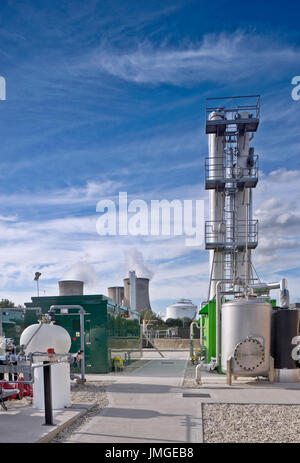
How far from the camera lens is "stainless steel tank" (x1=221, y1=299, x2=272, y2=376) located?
1166 centimetres

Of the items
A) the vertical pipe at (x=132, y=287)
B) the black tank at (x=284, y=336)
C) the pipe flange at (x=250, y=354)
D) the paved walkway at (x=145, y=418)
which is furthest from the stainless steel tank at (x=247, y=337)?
the vertical pipe at (x=132, y=287)

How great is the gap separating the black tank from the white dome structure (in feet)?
138

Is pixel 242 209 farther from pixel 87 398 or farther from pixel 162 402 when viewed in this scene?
pixel 87 398

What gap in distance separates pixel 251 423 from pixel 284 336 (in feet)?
17.3

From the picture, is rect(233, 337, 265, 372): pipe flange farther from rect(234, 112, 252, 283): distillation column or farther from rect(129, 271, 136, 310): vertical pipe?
rect(129, 271, 136, 310): vertical pipe

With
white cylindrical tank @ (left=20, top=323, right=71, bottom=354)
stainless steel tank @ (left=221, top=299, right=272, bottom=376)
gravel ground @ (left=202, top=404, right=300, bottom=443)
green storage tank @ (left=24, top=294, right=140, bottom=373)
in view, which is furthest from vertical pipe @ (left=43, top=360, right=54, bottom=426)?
green storage tank @ (left=24, top=294, right=140, bottom=373)

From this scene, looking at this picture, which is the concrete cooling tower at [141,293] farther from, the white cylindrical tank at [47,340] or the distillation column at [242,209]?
the white cylindrical tank at [47,340]

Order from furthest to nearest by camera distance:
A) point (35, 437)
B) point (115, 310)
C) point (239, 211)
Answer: point (239, 211), point (115, 310), point (35, 437)

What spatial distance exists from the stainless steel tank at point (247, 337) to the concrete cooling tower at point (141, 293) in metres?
35.9

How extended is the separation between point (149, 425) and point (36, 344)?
3846 millimetres

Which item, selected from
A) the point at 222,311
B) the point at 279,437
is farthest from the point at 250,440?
the point at 222,311

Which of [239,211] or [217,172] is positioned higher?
[217,172]

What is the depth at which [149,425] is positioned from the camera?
709cm

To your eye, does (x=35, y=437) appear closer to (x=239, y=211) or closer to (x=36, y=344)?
(x=36, y=344)
